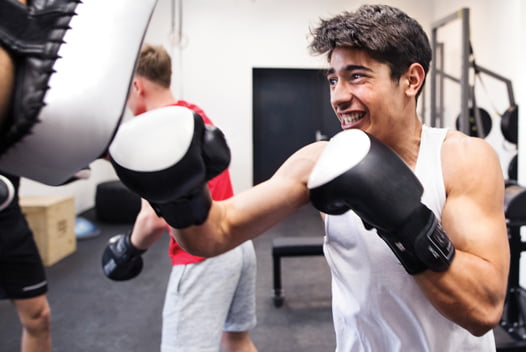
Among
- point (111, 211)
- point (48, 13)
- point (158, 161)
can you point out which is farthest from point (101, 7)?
point (111, 211)

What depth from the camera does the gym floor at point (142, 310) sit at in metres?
2.45

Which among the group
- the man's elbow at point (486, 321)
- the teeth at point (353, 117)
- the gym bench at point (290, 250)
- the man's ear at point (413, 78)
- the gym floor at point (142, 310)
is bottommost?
the gym floor at point (142, 310)

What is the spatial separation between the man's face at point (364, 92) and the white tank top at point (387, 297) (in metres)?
0.13

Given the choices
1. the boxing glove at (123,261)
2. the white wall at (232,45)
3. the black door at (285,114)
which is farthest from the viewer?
the black door at (285,114)

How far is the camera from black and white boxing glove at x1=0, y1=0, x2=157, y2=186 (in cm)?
Answer: 48

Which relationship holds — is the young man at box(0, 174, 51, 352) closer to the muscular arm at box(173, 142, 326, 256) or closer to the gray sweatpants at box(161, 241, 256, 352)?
the gray sweatpants at box(161, 241, 256, 352)

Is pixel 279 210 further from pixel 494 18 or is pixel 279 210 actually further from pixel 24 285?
pixel 494 18

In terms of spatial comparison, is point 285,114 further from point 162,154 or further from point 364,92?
point 162,154

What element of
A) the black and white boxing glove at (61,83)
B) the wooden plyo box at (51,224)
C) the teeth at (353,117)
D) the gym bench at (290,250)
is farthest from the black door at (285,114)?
the black and white boxing glove at (61,83)

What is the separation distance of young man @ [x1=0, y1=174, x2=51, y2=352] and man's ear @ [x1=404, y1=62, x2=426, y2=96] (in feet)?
5.49

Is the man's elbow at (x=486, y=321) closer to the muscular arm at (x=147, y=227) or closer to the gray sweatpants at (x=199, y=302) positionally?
the gray sweatpants at (x=199, y=302)

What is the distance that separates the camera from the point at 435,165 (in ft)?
3.43

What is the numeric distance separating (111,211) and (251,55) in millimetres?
2981

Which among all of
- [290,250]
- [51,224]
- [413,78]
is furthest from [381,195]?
[51,224]
